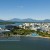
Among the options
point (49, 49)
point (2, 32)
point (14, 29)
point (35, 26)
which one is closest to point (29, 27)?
point (35, 26)

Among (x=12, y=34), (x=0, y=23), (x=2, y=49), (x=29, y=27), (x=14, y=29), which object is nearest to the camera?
(x=2, y=49)

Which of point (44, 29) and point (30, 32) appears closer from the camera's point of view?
point (30, 32)

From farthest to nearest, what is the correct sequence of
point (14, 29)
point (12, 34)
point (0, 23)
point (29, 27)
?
point (0, 23) < point (29, 27) < point (14, 29) < point (12, 34)

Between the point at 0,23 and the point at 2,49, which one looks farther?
the point at 0,23

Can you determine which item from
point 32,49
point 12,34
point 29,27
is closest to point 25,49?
point 32,49

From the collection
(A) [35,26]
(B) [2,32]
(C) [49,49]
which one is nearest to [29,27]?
(A) [35,26]

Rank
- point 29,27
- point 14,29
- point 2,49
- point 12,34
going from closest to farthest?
point 2,49 → point 12,34 → point 14,29 → point 29,27

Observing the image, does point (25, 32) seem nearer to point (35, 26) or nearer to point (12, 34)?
point (12, 34)

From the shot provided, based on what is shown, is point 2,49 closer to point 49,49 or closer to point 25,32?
point 49,49

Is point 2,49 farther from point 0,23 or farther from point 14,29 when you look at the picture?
point 0,23
